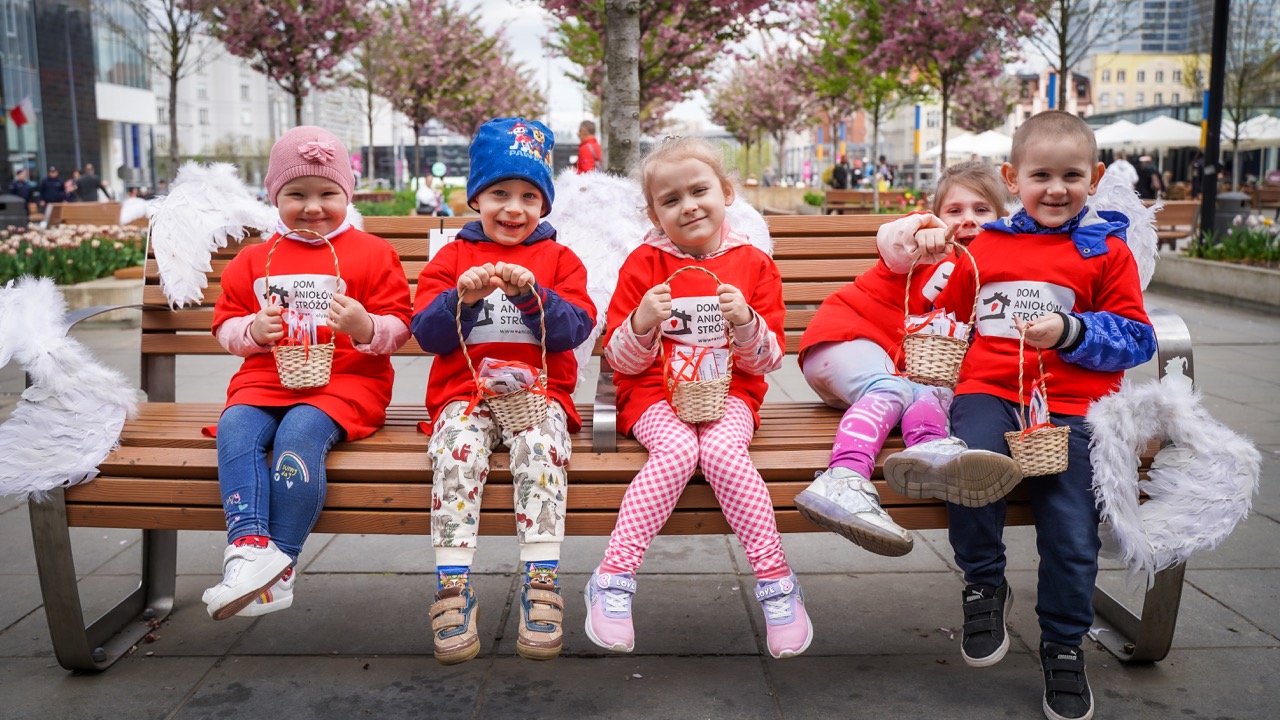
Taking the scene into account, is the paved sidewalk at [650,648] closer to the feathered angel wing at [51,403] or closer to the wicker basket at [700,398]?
the feathered angel wing at [51,403]

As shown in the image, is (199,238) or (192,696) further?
(199,238)

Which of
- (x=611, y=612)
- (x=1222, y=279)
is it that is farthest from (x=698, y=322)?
(x=1222, y=279)

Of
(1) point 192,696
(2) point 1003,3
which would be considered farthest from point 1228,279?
(1) point 192,696

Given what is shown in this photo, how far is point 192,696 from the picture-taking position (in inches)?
106

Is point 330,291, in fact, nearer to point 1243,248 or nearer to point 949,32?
point 1243,248

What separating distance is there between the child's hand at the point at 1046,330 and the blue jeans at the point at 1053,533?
0.85 feet

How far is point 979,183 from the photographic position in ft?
10.5

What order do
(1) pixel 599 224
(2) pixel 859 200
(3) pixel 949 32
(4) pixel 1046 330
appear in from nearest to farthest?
(4) pixel 1046 330 → (1) pixel 599 224 → (3) pixel 949 32 → (2) pixel 859 200

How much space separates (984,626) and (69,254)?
373 inches

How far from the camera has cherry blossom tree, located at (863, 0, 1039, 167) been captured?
14336mm

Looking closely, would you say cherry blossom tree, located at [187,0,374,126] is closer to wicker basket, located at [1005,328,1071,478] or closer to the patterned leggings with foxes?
the patterned leggings with foxes

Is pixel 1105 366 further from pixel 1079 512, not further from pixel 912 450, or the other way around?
pixel 912 450

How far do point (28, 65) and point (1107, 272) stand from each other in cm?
4269

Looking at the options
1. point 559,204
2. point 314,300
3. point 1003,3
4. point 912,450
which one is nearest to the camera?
point 912,450
